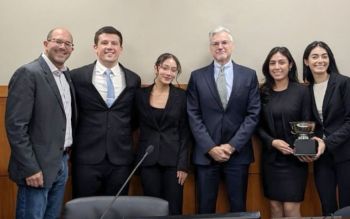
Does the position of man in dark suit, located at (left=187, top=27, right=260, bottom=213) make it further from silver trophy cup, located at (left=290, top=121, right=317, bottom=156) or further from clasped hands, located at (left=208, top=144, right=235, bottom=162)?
silver trophy cup, located at (left=290, top=121, right=317, bottom=156)

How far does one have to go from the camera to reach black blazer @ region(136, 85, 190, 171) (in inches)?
121

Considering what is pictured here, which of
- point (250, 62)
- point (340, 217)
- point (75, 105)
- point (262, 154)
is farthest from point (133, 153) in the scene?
A: point (340, 217)

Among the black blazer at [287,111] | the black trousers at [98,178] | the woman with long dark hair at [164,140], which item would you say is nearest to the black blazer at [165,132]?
the woman with long dark hair at [164,140]

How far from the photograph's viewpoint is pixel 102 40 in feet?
9.87

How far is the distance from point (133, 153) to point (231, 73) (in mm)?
986

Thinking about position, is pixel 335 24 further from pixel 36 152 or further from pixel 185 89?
pixel 36 152

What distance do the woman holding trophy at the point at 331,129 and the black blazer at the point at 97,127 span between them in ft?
4.82

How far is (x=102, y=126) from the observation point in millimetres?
2967

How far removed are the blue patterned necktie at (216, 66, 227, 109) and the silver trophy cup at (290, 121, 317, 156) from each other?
554mm

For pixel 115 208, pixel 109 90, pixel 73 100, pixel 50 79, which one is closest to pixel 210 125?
pixel 109 90

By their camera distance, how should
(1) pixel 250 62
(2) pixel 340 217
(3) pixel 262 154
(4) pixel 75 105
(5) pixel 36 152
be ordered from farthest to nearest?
(1) pixel 250 62 → (3) pixel 262 154 → (4) pixel 75 105 → (5) pixel 36 152 → (2) pixel 340 217

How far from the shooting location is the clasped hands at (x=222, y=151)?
306 cm

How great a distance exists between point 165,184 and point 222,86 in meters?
0.87

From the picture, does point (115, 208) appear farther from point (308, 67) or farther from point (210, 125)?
point (308, 67)
